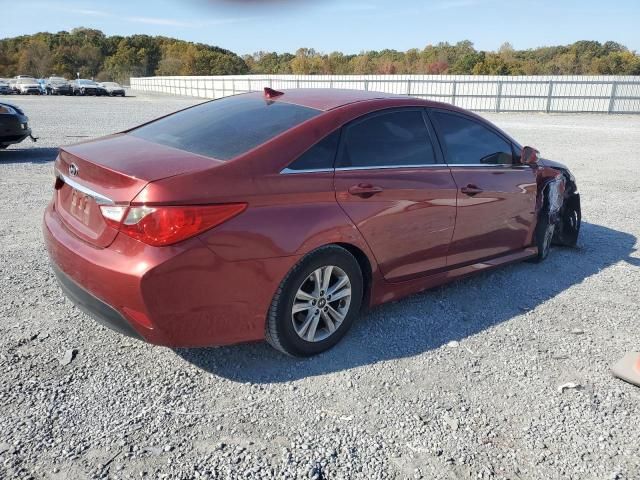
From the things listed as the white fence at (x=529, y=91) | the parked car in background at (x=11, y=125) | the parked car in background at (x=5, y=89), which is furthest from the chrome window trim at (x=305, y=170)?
the parked car in background at (x=5, y=89)

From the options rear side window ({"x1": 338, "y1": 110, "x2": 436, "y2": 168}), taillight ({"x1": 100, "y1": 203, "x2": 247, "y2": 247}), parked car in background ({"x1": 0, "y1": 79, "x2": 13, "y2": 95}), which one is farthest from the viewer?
parked car in background ({"x1": 0, "y1": 79, "x2": 13, "y2": 95})

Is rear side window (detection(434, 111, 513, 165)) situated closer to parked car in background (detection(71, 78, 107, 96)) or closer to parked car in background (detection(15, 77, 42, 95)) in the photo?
parked car in background (detection(15, 77, 42, 95))

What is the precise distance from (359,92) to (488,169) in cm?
122

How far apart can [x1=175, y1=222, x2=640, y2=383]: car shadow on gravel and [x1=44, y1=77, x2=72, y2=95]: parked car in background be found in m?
48.0

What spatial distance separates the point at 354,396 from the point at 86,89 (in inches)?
1942

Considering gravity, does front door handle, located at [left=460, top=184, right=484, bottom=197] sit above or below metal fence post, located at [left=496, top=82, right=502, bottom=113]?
below

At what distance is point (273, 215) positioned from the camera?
9.45ft

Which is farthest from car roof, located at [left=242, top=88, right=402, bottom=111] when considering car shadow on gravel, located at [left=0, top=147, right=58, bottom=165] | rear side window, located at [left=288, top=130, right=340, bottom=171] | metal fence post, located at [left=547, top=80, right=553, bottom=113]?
metal fence post, located at [left=547, top=80, right=553, bottom=113]

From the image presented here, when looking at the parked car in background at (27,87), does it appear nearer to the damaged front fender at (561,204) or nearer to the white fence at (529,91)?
the white fence at (529,91)

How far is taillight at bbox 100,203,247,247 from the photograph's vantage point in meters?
2.60

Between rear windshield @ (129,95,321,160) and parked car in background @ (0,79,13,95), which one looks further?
parked car in background @ (0,79,13,95)

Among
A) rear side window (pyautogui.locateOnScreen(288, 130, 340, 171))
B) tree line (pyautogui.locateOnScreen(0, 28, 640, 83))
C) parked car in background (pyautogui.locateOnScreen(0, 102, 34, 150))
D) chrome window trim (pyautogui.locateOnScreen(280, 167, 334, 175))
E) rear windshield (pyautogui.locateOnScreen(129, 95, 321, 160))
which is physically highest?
tree line (pyautogui.locateOnScreen(0, 28, 640, 83))

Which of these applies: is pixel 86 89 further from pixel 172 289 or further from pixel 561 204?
pixel 172 289

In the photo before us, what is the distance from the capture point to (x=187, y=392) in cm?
292
